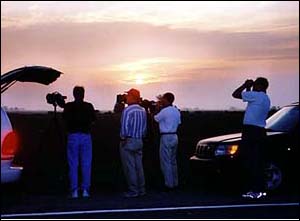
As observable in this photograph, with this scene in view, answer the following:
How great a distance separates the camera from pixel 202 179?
16.5 m

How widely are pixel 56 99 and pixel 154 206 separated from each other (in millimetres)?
2888

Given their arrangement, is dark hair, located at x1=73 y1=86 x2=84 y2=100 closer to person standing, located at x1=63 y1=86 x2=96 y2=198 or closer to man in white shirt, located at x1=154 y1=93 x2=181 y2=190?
person standing, located at x1=63 y1=86 x2=96 y2=198

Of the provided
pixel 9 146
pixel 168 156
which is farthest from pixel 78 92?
pixel 9 146

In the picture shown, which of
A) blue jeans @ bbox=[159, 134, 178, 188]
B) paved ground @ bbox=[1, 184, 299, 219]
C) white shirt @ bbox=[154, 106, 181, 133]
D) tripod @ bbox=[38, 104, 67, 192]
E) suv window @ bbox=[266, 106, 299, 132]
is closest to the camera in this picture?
paved ground @ bbox=[1, 184, 299, 219]

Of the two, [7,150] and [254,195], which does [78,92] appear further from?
[7,150]

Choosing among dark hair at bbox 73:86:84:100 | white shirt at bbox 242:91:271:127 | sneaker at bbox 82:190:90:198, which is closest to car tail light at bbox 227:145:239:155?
white shirt at bbox 242:91:271:127

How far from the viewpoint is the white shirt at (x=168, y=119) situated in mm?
15062

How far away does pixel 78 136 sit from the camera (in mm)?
14047

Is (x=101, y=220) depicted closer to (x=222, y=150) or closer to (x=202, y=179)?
(x=222, y=150)

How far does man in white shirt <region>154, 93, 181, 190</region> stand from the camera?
1509cm

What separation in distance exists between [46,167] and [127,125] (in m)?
5.24

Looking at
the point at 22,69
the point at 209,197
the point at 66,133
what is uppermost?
the point at 22,69

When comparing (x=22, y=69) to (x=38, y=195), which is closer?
(x=22, y=69)

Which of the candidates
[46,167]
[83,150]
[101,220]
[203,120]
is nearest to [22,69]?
[83,150]
